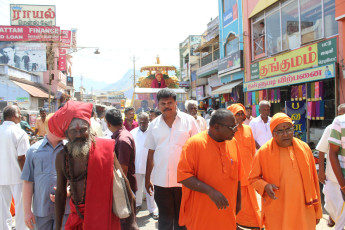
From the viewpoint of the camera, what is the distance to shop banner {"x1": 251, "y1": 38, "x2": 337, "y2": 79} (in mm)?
9230

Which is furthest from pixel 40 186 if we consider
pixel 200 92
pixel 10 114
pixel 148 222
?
pixel 200 92

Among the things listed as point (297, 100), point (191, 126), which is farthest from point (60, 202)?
point (297, 100)

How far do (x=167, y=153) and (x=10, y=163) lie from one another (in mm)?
2448

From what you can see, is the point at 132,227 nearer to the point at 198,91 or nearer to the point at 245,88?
the point at 245,88

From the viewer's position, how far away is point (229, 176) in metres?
2.70

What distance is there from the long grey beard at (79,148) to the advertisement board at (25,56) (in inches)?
1250

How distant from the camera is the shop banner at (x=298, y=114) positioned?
988 centimetres

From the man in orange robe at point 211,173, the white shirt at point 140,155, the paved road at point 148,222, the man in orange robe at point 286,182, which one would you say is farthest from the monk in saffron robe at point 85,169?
the white shirt at point 140,155

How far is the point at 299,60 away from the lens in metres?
10.7

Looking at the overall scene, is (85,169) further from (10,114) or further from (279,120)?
(10,114)

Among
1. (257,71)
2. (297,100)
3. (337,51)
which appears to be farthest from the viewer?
(257,71)

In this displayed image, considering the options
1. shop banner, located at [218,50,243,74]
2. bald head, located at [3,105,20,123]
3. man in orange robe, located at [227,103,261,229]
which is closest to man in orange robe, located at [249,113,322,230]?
man in orange robe, located at [227,103,261,229]

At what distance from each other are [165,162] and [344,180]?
2.15 m

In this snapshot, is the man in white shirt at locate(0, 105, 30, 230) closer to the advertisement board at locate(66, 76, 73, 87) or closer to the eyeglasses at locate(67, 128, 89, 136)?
the eyeglasses at locate(67, 128, 89, 136)
